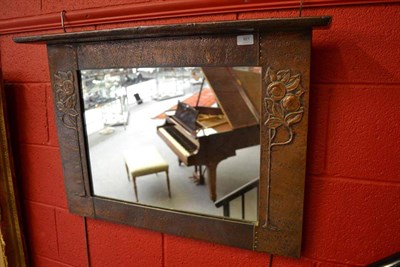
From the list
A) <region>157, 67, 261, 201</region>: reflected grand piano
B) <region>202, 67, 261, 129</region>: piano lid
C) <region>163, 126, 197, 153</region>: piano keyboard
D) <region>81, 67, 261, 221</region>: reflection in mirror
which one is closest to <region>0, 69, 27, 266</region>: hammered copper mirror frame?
<region>81, 67, 261, 221</region>: reflection in mirror

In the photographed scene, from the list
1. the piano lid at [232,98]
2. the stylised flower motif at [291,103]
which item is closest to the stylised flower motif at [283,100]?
the stylised flower motif at [291,103]

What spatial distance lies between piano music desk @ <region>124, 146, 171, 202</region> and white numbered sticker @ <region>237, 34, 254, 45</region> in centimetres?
74

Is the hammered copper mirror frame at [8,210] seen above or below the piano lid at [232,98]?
below

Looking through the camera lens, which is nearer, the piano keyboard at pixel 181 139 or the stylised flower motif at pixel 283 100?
the stylised flower motif at pixel 283 100

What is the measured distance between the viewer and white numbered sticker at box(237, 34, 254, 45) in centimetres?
78

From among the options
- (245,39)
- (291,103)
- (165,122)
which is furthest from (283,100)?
(165,122)

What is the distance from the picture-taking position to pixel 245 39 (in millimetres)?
788

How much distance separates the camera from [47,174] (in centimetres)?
121

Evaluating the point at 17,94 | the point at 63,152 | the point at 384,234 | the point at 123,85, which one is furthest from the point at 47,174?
the point at 384,234

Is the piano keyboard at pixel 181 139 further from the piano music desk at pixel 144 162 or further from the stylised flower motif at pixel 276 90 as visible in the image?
the stylised flower motif at pixel 276 90

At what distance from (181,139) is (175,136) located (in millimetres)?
53

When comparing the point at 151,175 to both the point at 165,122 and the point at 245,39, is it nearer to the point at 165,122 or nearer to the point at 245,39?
the point at 165,122

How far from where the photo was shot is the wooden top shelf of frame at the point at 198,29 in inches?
27.3

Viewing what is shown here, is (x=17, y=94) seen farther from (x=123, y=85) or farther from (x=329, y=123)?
(x=329, y=123)
